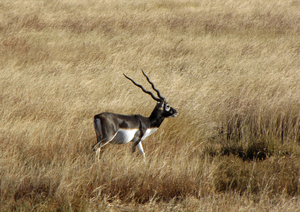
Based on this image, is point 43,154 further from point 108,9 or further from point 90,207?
point 108,9

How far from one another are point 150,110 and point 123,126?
1711 mm

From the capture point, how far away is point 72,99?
6160mm

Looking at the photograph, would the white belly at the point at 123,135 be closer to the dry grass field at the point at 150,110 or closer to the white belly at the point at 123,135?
the white belly at the point at 123,135

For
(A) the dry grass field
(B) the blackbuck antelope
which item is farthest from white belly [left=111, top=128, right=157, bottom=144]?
(A) the dry grass field

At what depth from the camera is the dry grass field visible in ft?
12.1

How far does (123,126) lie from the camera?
4188mm

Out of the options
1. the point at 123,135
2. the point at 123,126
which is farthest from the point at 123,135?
the point at 123,126

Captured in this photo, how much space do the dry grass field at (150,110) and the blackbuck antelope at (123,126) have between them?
0.24 m

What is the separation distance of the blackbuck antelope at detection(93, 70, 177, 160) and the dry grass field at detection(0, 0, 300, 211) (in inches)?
9.6

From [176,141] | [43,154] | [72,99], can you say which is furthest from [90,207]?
[72,99]

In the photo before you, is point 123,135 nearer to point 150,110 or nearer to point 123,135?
point 123,135

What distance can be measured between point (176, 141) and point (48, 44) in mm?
6249

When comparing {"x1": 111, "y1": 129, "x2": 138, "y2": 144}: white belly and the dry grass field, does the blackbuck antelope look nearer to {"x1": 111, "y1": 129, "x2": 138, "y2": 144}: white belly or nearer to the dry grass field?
{"x1": 111, "y1": 129, "x2": 138, "y2": 144}: white belly

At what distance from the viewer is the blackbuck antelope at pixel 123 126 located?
4098mm
